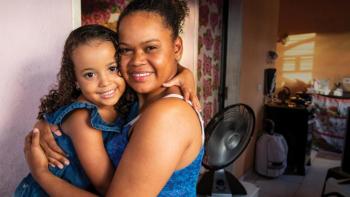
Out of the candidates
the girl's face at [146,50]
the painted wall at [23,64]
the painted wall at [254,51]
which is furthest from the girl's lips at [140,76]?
the painted wall at [254,51]

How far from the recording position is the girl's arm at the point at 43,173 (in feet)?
2.31

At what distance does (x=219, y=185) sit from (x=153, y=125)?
3.81ft

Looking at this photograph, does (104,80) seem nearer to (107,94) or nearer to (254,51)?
(107,94)

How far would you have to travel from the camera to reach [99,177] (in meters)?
0.69

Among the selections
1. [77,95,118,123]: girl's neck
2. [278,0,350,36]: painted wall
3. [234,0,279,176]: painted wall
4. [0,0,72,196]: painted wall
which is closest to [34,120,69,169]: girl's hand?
[77,95,118,123]: girl's neck

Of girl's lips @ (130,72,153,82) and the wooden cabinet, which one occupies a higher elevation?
girl's lips @ (130,72,153,82)

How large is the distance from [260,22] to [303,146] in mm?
1743

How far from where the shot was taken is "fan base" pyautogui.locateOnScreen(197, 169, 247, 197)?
5.13 feet

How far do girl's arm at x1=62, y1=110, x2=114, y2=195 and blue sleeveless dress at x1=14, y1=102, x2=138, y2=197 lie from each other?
0.02m

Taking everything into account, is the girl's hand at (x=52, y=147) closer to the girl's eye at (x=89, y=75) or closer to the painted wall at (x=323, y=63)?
the girl's eye at (x=89, y=75)

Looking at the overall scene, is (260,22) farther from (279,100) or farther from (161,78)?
(161,78)

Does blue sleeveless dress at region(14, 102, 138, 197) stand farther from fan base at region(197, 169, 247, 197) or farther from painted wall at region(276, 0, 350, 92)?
painted wall at region(276, 0, 350, 92)

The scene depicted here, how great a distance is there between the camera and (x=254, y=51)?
3031mm

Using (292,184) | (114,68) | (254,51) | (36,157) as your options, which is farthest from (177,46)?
(292,184)
